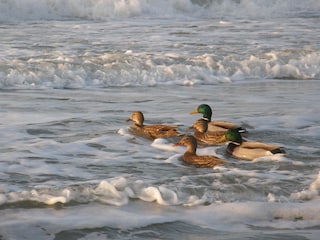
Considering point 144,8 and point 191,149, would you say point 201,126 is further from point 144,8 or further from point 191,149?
point 144,8

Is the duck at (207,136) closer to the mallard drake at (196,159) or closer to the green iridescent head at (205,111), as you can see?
the green iridescent head at (205,111)

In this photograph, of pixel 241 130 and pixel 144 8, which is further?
pixel 144 8

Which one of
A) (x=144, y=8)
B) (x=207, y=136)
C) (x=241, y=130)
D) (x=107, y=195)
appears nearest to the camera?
(x=107, y=195)

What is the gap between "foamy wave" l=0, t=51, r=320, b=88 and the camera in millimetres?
14352

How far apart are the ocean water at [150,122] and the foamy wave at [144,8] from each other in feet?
12.6

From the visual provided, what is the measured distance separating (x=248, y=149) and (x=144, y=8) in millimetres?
21238

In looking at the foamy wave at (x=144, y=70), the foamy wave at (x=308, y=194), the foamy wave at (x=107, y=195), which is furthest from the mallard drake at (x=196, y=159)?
the foamy wave at (x=144, y=70)

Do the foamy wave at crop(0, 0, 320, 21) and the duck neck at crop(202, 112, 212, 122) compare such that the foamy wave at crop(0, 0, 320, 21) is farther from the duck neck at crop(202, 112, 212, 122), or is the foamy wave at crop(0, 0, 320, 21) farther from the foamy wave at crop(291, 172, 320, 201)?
the foamy wave at crop(291, 172, 320, 201)

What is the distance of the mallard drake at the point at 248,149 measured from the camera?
8352 mm

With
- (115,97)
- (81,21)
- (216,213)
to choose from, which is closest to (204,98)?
(115,97)

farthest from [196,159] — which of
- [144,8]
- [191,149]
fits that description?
[144,8]

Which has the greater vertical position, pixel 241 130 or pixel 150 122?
pixel 241 130

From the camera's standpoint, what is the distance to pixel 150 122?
416 inches

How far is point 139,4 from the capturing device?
95.7ft
